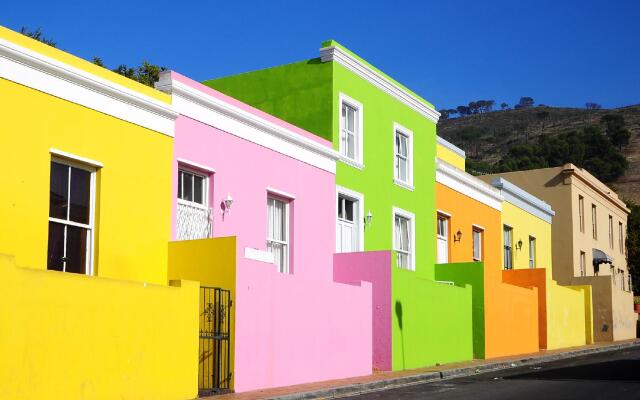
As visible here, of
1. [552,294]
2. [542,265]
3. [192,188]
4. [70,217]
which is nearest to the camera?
[70,217]

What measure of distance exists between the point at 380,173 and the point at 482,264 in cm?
442

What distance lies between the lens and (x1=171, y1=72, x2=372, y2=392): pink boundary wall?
1484cm

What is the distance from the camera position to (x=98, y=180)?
1388 cm

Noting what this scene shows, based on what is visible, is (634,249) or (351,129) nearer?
(351,129)

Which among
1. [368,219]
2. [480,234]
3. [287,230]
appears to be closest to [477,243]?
[480,234]

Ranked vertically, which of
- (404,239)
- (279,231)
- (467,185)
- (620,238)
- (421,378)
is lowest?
(421,378)

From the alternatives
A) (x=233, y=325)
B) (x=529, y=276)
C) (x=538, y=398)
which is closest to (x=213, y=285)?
(x=233, y=325)

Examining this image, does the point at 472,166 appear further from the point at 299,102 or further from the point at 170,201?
the point at 170,201

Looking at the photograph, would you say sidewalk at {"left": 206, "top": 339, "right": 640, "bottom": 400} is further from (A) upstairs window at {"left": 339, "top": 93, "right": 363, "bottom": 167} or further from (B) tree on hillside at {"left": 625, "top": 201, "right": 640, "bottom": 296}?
(B) tree on hillside at {"left": 625, "top": 201, "right": 640, "bottom": 296}

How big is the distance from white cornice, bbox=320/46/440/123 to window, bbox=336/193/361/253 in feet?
10.6

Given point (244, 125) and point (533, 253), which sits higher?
point (244, 125)

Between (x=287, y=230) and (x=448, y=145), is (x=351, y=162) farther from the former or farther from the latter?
(x=448, y=145)

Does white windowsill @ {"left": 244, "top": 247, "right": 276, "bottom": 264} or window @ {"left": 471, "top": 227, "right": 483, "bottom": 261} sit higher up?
window @ {"left": 471, "top": 227, "right": 483, "bottom": 261}

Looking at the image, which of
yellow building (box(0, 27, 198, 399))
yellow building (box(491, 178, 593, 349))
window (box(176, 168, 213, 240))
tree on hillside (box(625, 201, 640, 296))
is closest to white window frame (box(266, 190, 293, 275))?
window (box(176, 168, 213, 240))
